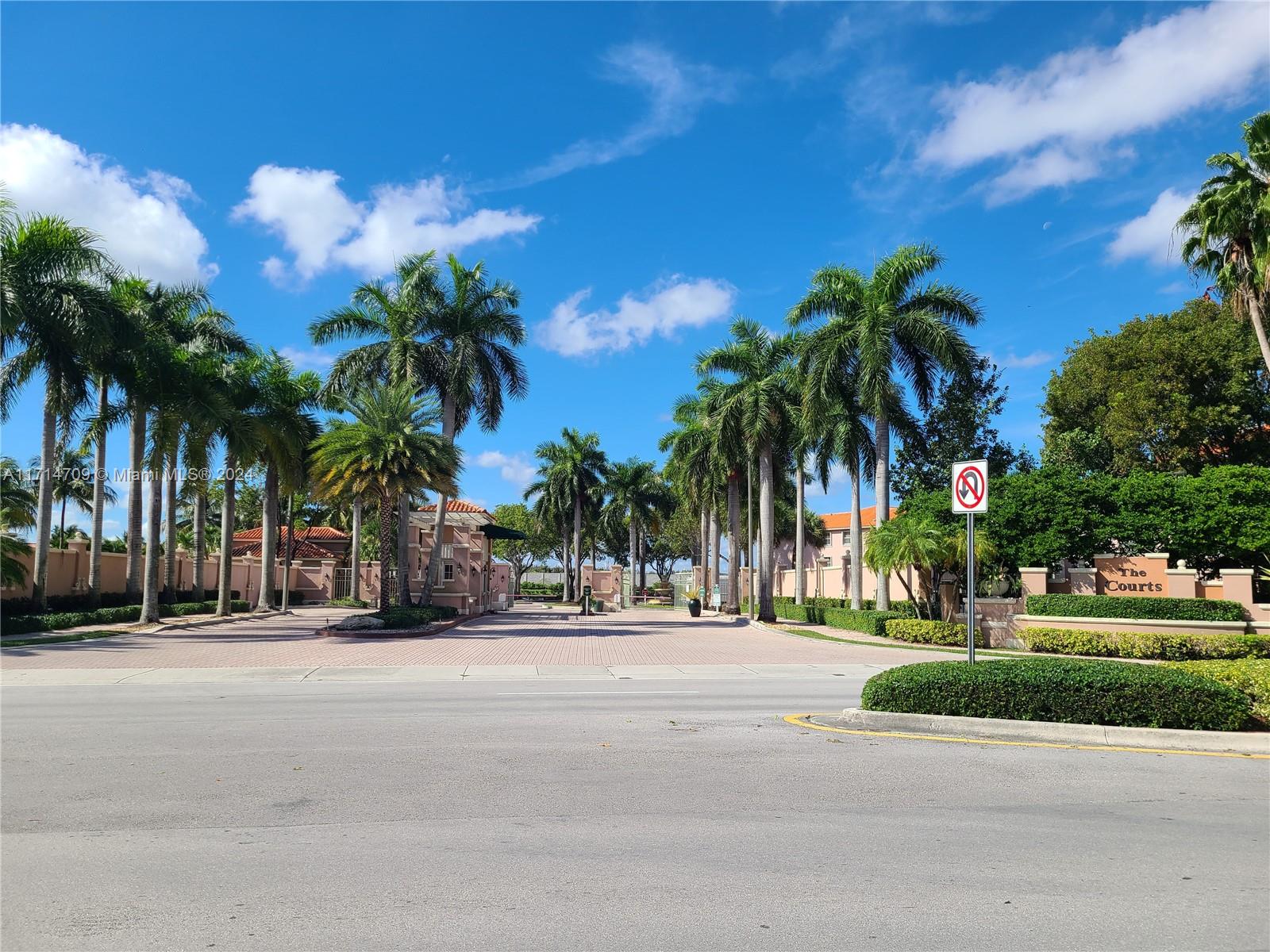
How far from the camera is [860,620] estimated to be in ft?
→ 102

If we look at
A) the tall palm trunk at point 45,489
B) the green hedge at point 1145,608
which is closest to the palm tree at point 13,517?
the tall palm trunk at point 45,489

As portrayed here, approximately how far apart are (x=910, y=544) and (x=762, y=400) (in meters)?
12.7

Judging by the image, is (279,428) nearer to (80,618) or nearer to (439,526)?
(439,526)

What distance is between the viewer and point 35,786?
25.0 feet

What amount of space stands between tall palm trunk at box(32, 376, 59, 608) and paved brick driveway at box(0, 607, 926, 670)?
11.0ft

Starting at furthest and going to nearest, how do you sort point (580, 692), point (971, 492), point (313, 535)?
1. point (313, 535)
2. point (580, 692)
3. point (971, 492)

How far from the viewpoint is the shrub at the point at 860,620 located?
2906 cm

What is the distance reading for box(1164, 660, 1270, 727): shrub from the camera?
9.66 meters

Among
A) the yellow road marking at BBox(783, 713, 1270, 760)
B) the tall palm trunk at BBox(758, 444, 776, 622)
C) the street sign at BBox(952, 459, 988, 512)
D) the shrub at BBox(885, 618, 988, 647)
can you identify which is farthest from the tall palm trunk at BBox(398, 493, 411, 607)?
the yellow road marking at BBox(783, 713, 1270, 760)

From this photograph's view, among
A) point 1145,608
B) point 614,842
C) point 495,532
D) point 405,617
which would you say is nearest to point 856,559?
point 1145,608

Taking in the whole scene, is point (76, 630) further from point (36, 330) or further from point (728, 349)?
point (728, 349)

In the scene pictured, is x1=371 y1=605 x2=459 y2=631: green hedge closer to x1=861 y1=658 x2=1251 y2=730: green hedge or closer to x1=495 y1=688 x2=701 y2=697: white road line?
x1=495 y1=688 x2=701 y2=697: white road line

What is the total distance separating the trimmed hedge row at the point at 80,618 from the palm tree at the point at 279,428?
431cm

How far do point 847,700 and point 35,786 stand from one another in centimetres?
988
